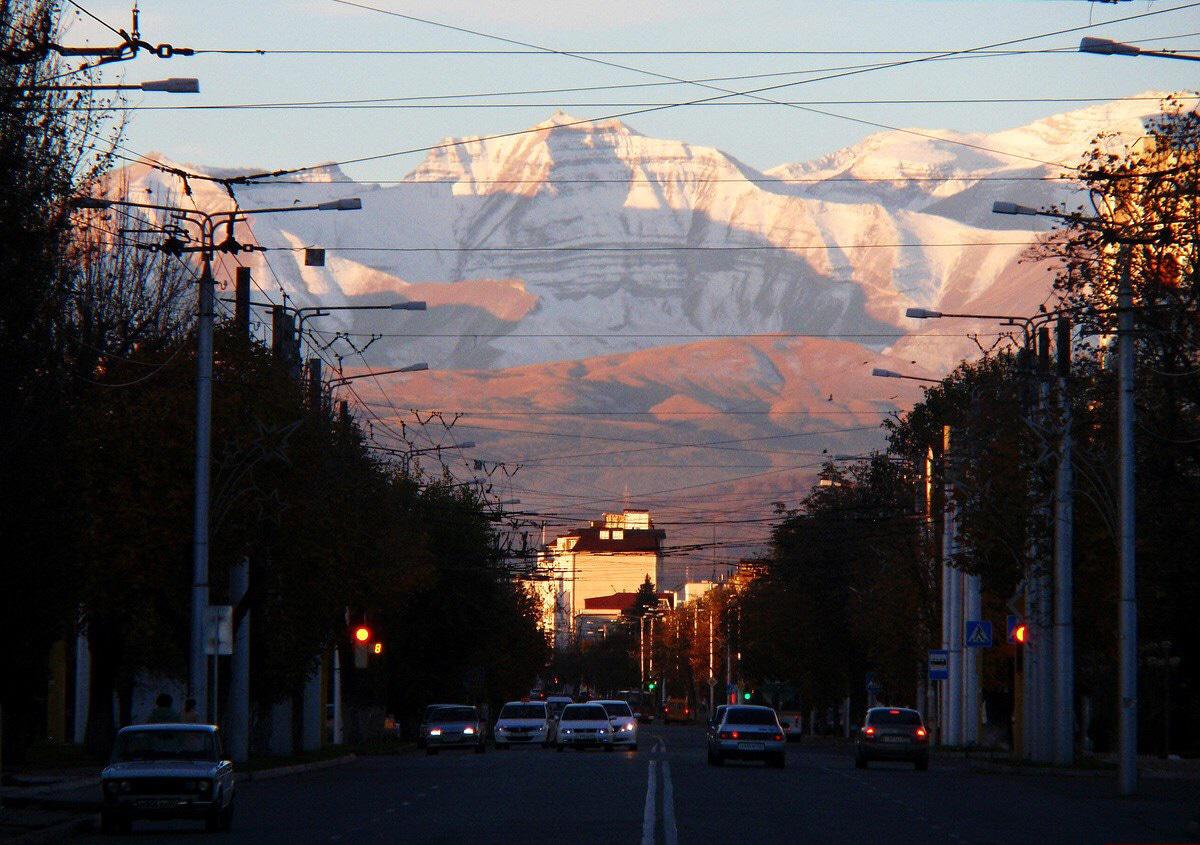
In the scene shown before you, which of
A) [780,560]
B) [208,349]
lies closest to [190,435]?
[208,349]

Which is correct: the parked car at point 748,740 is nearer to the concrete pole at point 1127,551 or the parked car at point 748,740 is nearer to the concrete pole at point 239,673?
the concrete pole at point 239,673

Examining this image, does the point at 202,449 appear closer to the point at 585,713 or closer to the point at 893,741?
the point at 893,741

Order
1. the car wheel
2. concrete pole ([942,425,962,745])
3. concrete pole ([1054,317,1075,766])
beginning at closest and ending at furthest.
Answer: the car wheel < concrete pole ([1054,317,1075,766]) < concrete pole ([942,425,962,745])

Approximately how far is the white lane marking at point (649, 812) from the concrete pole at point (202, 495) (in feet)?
26.1

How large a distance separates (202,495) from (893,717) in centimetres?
2126

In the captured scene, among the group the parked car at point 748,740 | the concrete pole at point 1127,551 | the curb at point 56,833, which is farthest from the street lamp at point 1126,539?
the curb at point 56,833

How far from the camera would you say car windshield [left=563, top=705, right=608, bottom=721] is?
2440 inches

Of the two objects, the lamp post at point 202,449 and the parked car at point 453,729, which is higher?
the lamp post at point 202,449

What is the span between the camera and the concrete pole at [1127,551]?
3294cm

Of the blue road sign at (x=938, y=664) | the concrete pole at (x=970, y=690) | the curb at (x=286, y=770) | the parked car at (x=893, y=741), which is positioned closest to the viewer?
the curb at (x=286, y=770)

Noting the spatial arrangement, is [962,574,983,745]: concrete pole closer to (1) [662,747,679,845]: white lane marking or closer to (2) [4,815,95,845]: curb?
(1) [662,747,679,845]: white lane marking

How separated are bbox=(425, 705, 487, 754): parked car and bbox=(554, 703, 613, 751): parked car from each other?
103 inches

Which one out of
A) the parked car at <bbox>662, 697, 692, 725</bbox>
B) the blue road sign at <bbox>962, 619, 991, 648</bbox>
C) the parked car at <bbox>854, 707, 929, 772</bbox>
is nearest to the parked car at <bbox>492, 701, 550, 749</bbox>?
the parked car at <bbox>854, 707, 929, 772</bbox>

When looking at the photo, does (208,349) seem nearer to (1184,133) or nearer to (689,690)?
(1184,133)
